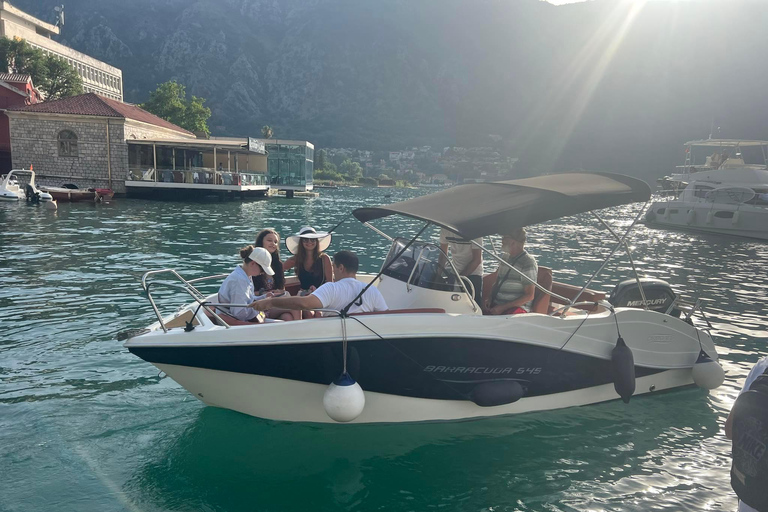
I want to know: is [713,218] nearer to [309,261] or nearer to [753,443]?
[309,261]

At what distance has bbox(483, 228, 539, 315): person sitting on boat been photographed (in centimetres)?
621

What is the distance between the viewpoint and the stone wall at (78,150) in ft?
136

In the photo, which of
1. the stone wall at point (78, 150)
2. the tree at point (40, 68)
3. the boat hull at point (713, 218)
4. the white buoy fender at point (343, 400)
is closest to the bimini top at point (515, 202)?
the white buoy fender at point (343, 400)

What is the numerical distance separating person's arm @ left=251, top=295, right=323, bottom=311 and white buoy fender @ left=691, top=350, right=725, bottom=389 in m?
5.09

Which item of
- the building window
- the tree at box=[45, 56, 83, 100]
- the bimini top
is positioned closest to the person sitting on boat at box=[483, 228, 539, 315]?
the bimini top

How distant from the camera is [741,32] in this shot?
147 meters

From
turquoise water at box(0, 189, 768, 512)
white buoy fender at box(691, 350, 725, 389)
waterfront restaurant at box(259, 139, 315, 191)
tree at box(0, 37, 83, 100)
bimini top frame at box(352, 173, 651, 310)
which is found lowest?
turquoise water at box(0, 189, 768, 512)

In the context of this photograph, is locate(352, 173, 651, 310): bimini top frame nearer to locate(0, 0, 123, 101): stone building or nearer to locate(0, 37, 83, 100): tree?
locate(0, 37, 83, 100): tree

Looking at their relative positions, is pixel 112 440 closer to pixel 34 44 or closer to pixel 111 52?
pixel 34 44

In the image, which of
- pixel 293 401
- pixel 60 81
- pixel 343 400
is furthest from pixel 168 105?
pixel 343 400

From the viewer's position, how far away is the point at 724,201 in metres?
29.5

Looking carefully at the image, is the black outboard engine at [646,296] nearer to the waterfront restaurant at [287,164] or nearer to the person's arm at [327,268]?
the person's arm at [327,268]

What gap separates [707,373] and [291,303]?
543cm

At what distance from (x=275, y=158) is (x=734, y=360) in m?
52.0
